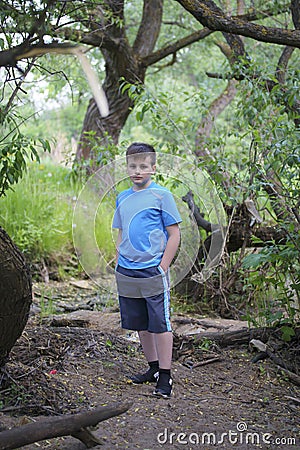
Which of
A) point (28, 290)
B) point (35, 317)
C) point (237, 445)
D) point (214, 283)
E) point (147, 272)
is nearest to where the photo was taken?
point (237, 445)

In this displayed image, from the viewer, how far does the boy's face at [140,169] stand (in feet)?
12.6

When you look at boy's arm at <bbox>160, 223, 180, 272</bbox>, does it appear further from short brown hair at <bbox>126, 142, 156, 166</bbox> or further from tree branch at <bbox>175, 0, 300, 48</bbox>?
tree branch at <bbox>175, 0, 300, 48</bbox>

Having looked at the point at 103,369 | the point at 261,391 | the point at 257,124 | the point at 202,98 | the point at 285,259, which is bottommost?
the point at 261,391

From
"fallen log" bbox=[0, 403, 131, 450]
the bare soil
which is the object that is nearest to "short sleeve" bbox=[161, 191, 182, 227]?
the bare soil

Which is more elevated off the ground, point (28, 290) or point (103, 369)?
point (28, 290)

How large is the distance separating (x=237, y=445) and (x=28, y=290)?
1.39 meters

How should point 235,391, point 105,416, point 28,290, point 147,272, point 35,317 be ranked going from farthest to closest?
1. point 35,317
2. point 235,391
3. point 147,272
4. point 28,290
5. point 105,416

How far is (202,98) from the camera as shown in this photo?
624cm

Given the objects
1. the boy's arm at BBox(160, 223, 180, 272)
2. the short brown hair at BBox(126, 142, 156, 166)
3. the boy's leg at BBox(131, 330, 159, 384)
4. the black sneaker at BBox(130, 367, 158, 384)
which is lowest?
the black sneaker at BBox(130, 367, 158, 384)

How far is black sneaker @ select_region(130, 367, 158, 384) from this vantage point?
3.99 meters

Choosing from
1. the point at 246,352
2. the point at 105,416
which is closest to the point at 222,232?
the point at 246,352

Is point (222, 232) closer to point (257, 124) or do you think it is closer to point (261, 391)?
point (257, 124)

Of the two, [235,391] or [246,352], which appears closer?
[235,391]

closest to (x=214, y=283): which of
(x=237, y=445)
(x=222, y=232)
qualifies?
(x=222, y=232)
